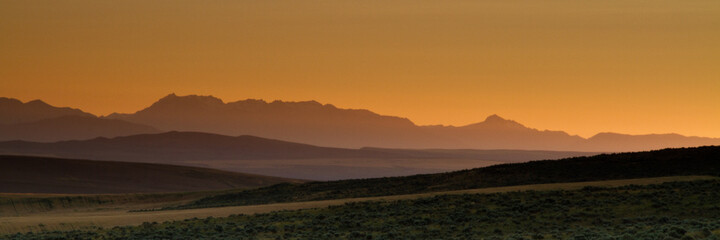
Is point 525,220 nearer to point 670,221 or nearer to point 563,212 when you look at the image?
point 563,212

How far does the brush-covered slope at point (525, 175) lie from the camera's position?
185 feet

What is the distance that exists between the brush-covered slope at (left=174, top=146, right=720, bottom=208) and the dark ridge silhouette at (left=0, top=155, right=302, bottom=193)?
66462 mm

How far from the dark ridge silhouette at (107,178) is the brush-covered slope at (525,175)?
2617 inches

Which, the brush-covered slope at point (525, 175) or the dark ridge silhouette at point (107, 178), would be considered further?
the dark ridge silhouette at point (107, 178)

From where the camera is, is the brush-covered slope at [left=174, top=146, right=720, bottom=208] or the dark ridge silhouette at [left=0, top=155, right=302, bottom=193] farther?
the dark ridge silhouette at [left=0, top=155, right=302, bottom=193]

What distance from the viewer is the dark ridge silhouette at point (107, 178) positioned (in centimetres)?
13575

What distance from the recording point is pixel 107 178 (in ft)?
502

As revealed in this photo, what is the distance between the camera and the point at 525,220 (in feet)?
125

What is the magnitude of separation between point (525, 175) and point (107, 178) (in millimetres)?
106591

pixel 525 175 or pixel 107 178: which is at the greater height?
pixel 107 178

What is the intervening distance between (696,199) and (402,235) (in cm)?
1329

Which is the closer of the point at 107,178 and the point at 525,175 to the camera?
the point at 525,175

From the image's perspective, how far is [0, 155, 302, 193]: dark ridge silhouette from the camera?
13575 cm

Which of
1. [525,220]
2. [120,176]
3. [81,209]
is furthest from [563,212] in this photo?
[120,176]
